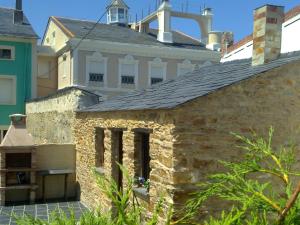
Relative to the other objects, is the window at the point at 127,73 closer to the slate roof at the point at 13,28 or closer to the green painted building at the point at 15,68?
the green painted building at the point at 15,68

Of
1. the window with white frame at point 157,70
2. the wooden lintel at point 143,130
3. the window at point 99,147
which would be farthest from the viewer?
the window with white frame at point 157,70

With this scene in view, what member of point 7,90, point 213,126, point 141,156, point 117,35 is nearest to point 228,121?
point 213,126

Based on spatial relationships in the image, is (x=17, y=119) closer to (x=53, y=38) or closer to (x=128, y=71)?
(x=128, y=71)

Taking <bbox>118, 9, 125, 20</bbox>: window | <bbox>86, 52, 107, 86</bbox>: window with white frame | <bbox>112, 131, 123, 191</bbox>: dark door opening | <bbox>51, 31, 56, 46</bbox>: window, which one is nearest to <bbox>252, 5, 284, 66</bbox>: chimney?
<bbox>112, 131, 123, 191</bbox>: dark door opening

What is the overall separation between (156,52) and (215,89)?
1962 cm

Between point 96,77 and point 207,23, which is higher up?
point 207,23

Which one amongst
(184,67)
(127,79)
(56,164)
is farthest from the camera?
(184,67)

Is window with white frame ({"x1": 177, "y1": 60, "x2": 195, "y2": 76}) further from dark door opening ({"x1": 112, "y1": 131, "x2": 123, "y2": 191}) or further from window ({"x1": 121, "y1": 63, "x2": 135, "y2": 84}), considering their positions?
dark door opening ({"x1": 112, "y1": 131, "x2": 123, "y2": 191})

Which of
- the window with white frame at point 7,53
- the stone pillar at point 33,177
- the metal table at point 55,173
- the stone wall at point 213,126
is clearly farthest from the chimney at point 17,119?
the window with white frame at point 7,53

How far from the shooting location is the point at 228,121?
7.32m

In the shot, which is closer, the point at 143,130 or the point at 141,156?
the point at 143,130

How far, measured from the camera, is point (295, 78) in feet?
25.6

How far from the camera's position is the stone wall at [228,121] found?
6.91 meters

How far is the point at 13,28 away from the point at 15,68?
8.48ft
